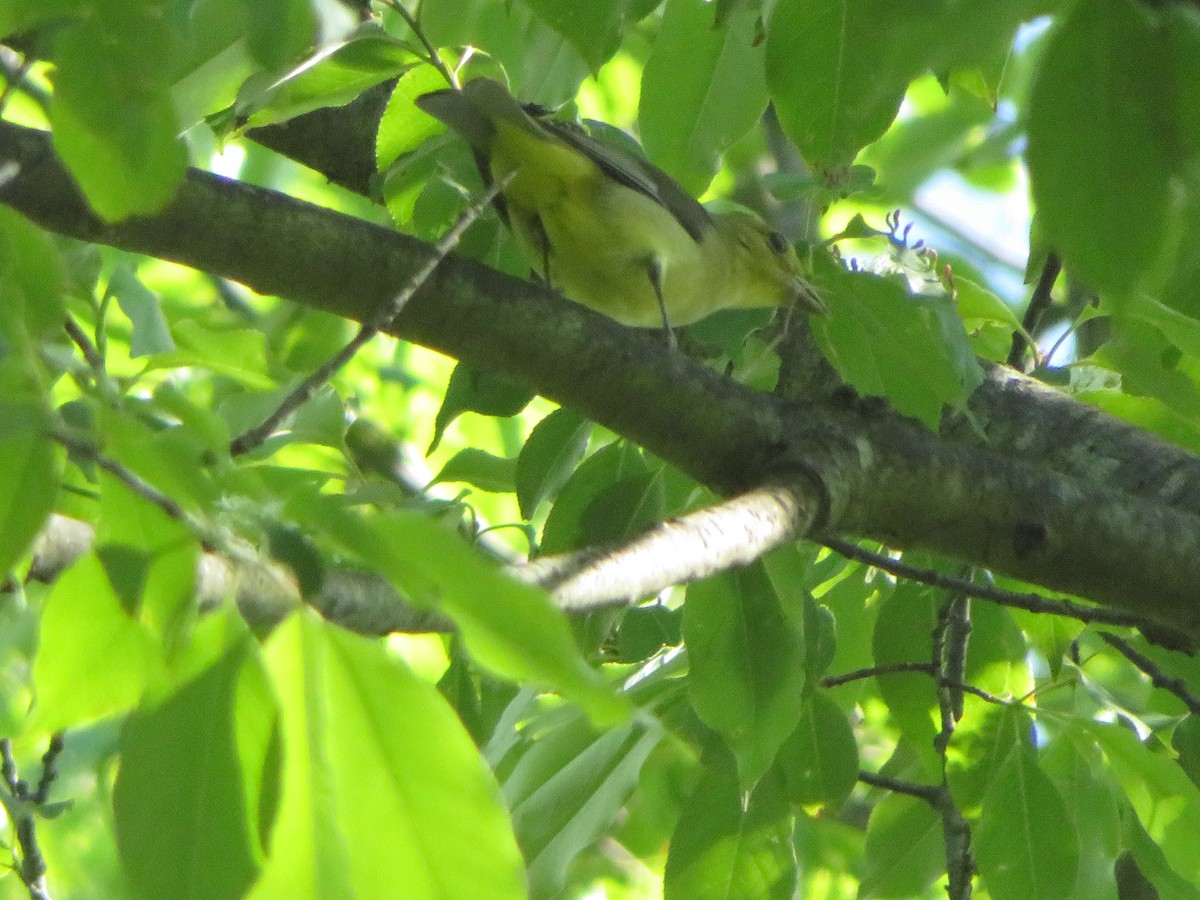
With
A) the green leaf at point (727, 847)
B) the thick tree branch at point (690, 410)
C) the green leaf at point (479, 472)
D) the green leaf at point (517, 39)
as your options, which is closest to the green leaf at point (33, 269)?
the thick tree branch at point (690, 410)

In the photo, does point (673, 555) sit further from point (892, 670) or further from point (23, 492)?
point (892, 670)

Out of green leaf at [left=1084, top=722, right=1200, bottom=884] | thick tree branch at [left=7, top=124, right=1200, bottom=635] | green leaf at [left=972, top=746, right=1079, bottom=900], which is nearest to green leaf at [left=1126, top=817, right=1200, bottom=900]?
green leaf at [left=1084, top=722, right=1200, bottom=884]

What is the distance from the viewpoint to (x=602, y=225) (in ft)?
12.3

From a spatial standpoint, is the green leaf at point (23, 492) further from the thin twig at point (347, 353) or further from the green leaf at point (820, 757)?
the green leaf at point (820, 757)

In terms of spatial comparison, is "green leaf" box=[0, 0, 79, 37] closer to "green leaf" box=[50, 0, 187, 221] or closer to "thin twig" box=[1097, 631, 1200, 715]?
"green leaf" box=[50, 0, 187, 221]

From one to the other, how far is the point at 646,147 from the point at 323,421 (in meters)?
0.99

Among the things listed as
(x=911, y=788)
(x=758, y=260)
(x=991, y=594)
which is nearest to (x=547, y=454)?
(x=991, y=594)

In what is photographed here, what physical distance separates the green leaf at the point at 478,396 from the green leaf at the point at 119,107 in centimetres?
152

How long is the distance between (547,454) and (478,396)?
175mm

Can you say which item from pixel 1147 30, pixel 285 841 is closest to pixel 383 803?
pixel 285 841

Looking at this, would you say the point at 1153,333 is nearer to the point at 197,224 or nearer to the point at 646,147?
the point at 646,147

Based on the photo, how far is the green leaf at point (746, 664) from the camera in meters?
2.15

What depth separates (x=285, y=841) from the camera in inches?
37.3

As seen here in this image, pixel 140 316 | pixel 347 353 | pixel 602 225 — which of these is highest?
pixel 347 353
